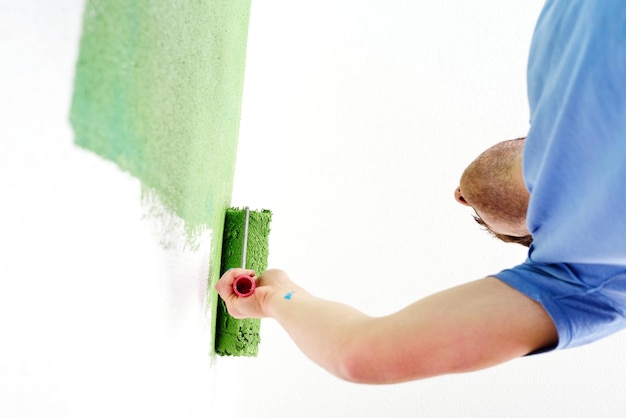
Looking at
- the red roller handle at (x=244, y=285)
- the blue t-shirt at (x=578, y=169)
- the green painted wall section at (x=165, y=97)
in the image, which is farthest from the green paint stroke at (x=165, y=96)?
the blue t-shirt at (x=578, y=169)

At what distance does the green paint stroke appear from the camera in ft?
1.43

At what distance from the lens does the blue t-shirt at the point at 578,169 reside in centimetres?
60

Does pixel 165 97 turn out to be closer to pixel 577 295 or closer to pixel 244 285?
pixel 244 285

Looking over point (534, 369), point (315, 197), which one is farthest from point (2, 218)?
point (534, 369)

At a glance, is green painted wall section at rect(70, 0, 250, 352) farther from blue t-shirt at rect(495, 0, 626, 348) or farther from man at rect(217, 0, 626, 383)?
blue t-shirt at rect(495, 0, 626, 348)

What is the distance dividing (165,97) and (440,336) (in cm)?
45

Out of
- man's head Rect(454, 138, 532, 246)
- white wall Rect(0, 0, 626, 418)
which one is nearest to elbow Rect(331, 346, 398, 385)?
man's head Rect(454, 138, 532, 246)

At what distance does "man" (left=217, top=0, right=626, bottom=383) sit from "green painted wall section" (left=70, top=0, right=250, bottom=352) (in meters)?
0.31

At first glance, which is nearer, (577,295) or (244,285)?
(577,295)

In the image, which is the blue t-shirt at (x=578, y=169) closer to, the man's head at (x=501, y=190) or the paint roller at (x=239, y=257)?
the man's head at (x=501, y=190)

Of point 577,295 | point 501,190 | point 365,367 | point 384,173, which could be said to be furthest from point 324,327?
point 384,173

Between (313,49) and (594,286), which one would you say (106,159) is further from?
(313,49)

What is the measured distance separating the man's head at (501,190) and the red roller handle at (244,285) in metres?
0.52

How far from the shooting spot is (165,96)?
663 millimetres
